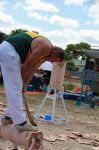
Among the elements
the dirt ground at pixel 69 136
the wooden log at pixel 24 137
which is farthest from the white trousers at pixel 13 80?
the dirt ground at pixel 69 136

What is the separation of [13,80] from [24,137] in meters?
0.86

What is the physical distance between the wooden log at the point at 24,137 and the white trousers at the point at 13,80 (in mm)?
213

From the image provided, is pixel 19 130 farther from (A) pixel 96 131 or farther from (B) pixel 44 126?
(A) pixel 96 131

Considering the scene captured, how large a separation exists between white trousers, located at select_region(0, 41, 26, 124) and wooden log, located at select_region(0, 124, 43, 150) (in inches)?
8.4

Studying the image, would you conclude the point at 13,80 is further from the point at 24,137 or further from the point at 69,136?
the point at 69,136

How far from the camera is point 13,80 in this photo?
20.8 ft

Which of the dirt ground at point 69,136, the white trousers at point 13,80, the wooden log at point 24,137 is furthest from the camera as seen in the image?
the dirt ground at point 69,136

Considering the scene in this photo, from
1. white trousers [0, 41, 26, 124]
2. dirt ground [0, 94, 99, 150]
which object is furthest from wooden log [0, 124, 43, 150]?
dirt ground [0, 94, 99, 150]

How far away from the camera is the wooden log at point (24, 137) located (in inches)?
243

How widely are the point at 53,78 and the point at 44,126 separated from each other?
128 centimetres

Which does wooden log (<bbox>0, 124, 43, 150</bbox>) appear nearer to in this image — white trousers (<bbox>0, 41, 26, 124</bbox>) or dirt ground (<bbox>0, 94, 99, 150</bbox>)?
white trousers (<bbox>0, 41, 26, 124</bbox>)

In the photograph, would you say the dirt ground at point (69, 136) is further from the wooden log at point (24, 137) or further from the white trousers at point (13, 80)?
the white trousers at point (13, 80)

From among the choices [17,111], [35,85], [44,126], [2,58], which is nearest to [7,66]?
[2,58]

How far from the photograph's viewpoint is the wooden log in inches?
243
